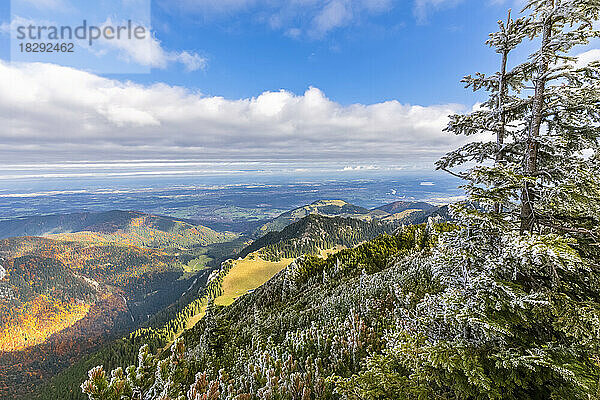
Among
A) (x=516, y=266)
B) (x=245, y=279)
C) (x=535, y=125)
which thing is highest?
(x=535, y=125)

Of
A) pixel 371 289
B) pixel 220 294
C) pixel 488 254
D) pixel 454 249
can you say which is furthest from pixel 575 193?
pixel 220 294

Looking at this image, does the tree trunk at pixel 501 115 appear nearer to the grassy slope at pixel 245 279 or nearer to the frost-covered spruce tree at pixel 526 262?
the frost-covered spruce tree at pixel 526 262

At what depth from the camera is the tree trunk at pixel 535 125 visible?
26.0 ft

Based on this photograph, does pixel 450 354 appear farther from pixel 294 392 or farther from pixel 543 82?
pixel 543 82

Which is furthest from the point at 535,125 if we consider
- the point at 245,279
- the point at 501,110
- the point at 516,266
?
the point at 245,279

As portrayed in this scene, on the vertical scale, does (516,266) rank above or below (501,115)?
below

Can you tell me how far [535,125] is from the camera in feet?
26.6

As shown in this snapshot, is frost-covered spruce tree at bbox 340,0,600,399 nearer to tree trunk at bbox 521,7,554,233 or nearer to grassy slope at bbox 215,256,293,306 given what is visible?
tree trunk at bbox 521,7,554,233

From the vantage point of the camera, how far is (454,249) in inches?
327

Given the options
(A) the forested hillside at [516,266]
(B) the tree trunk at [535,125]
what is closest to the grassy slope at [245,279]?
(A) the forested hillside at [516,266]

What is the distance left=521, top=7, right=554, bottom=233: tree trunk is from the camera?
26.0ft

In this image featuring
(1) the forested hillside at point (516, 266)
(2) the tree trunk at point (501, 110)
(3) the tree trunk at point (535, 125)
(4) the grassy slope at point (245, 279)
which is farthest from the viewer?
(4) the grassy slope at point (245, 279)

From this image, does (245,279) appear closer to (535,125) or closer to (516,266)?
(516,266)

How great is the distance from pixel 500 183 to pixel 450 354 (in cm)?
480
